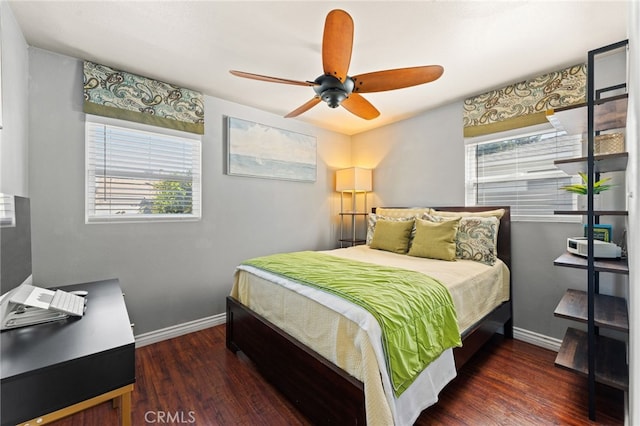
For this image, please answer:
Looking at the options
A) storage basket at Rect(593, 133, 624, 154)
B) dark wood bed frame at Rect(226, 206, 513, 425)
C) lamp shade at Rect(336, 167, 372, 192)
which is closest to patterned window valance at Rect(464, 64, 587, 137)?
storage basket at Rect(593, 133, 624, 154)

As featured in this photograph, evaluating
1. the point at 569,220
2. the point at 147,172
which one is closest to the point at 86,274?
the point at 147,172

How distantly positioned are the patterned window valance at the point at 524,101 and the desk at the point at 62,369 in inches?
133

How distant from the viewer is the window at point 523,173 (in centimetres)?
247

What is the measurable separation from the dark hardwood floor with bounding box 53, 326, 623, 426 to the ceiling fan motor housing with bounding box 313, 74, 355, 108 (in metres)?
2.02

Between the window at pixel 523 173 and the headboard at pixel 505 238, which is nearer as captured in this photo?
the window at pixel 523 173

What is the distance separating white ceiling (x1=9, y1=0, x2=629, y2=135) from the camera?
167cm

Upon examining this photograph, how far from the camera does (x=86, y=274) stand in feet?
7.51

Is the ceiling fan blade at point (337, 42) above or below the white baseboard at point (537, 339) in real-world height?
above

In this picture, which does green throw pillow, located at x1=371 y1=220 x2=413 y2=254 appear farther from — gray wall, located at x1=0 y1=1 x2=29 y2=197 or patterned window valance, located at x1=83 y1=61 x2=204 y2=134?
gray wall, located at x1=0 y1=1 x2=29 y2=197

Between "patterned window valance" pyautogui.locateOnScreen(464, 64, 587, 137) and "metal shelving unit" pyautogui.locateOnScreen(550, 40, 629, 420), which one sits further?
"patterned window valance" pyautogui.locateOnScreen(464, 64, 587, 137)

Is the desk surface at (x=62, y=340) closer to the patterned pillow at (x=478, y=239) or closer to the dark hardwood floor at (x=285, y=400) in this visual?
the dark hardwood floor at (x=285, y=400)

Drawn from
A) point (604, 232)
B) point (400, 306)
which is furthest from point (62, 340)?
point (604, 232)

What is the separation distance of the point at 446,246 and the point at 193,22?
8.68 ft

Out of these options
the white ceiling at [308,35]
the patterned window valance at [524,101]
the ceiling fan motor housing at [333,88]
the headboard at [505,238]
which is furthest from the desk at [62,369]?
the patterned window valance at [524,101]
